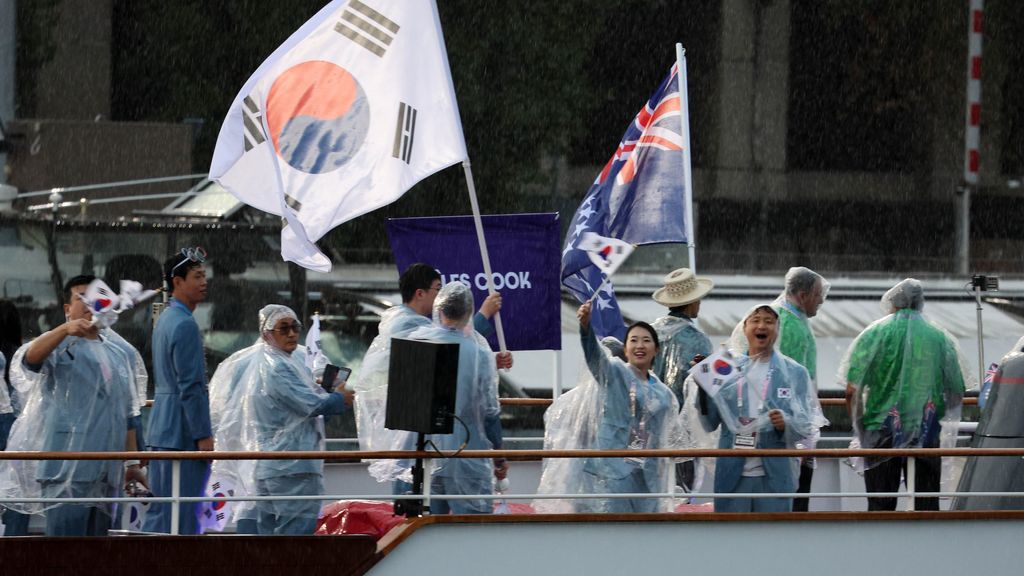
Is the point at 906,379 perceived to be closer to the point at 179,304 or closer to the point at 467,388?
the point at 467,388

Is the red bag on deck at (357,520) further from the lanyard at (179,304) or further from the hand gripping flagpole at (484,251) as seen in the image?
the lanyard at (179,304)

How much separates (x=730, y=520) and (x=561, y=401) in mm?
845

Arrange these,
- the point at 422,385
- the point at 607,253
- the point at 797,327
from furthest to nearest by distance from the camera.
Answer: the point at 797,327, the point at 607,253, the point at 422,385

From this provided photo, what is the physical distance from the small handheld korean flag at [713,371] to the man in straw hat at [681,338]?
0.82 meters

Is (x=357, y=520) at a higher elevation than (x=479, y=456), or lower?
lower

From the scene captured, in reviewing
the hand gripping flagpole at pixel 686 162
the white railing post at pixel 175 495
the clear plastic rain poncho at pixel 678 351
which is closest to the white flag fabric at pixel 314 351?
the white railing post at pixel 175 495

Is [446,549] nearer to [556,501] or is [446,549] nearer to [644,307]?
[556,501]

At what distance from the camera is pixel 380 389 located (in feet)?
23.3

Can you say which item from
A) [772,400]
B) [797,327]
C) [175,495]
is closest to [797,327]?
[797,327]

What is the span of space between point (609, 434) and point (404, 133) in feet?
4.95

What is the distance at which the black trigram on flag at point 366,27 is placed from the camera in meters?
7.43

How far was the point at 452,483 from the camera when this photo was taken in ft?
22.7

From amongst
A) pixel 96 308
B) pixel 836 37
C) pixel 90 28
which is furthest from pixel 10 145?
pixel 836 37

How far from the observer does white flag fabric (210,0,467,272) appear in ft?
23.7
